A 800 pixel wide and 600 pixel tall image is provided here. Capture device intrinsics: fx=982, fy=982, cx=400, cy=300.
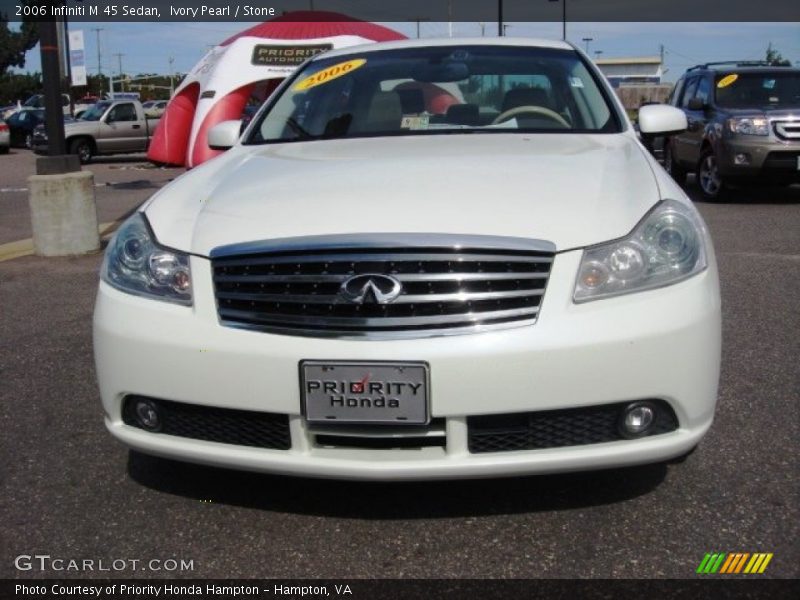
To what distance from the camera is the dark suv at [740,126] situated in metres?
11.5

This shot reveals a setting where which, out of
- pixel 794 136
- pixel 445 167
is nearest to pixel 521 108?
pixel 445 167

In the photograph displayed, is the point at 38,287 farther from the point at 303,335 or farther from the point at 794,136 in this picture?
the point at 794,136

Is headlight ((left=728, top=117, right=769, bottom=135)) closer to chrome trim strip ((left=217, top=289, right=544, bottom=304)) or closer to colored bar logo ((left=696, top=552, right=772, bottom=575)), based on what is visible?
colored bar logo ((left=696, top=552, right=772, bottom=575))

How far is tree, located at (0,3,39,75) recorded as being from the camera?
8025 cm

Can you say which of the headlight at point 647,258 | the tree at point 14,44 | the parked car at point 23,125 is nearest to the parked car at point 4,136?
the parked car at point 23,125

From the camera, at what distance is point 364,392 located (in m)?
2.64

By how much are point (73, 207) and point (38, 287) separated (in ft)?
5.33

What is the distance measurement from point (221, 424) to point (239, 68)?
1407cm

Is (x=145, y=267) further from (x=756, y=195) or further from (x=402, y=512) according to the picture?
(x=756, y=195)

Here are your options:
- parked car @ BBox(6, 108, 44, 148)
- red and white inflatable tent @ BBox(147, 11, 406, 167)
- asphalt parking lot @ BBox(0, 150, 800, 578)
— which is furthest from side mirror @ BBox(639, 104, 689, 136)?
parked car @ BBox(6, 108, 44, 148)

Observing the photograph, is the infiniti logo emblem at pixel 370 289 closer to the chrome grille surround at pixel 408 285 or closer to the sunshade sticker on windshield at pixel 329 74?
the chrome grille surround at pixel 408 285

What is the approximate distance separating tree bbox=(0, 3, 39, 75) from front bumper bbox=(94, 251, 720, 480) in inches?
3292

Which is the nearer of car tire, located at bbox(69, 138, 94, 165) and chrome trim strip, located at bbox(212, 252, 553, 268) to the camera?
chrome trim strip, located at bbox(212, 252, 553, 268)

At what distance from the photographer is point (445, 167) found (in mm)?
3301
